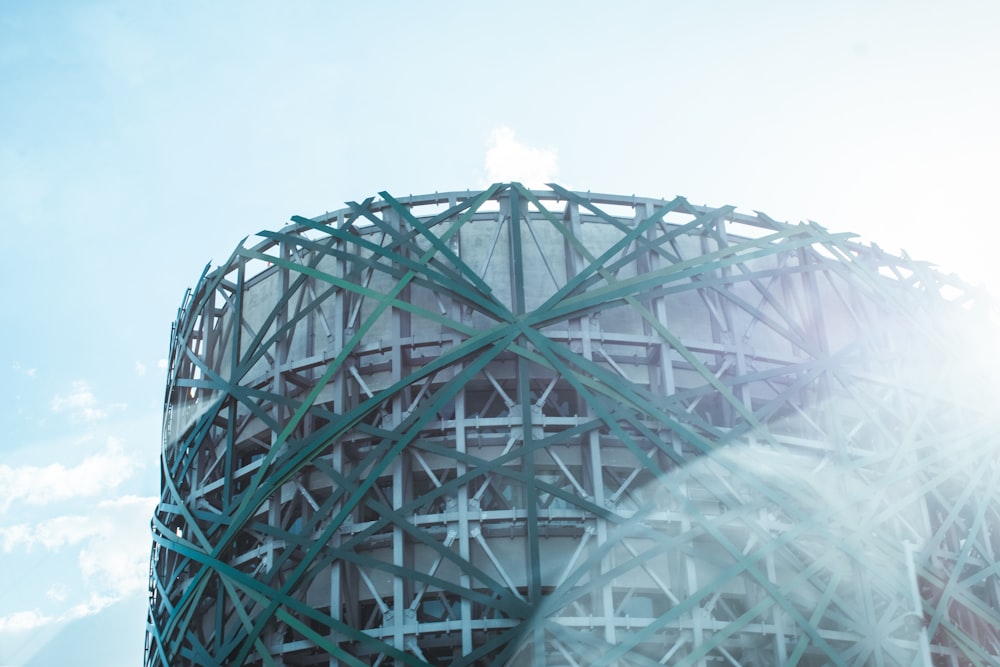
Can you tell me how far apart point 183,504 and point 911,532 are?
43.2 feet

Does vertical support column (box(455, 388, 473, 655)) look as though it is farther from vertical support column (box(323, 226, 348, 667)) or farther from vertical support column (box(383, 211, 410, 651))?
vertical support column (box(323, 226, 348, 667))

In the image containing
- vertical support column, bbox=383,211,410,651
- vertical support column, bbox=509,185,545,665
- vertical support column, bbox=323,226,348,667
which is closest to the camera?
vertical support column, bbox=509,185,545,665

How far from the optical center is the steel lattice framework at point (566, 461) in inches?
679

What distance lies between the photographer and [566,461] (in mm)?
18156

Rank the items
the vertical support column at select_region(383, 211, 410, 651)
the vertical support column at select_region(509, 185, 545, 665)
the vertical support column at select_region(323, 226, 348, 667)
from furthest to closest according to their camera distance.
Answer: the vertical support column at select_region(323, 226, 348, 667)
the vertical support column at select_region(383, 211, 410, 651)
the vertical support column at select_region(509, 185, 545, 665)

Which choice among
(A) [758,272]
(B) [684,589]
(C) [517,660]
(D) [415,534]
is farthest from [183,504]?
(A) [758,272]

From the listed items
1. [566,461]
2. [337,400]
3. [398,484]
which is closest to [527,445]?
[566,461]

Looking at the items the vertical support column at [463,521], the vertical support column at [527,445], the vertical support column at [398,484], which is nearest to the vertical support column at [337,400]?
the vertical support column at [398,484]

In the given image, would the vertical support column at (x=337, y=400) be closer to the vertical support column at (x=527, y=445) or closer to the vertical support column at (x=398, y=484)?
the vertical support column at (x=398, y=484)

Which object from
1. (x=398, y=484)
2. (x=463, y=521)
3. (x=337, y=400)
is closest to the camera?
(x=463, y=521)

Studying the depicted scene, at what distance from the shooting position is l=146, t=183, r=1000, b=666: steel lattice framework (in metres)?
17.2

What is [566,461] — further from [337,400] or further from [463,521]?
[337,400]

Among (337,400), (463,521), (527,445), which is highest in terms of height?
(337,400)

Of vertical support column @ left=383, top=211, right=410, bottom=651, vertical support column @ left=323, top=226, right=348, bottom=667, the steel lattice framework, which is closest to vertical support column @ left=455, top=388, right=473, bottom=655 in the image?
the steel lattice framework
